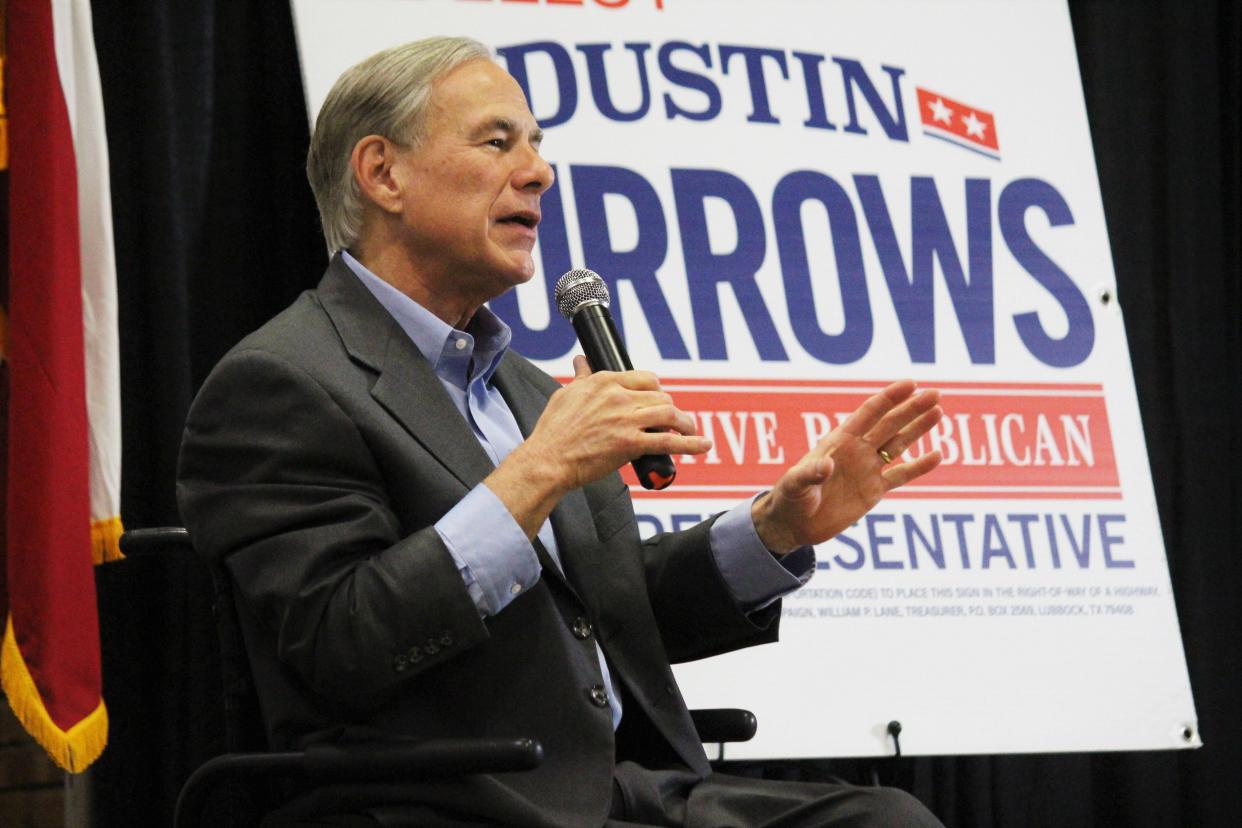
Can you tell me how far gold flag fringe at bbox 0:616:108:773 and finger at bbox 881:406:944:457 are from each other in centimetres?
136

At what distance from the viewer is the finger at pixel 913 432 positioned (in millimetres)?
1796

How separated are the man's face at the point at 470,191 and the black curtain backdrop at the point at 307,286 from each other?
1.01 m

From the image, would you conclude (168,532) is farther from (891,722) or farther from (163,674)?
(891,722)

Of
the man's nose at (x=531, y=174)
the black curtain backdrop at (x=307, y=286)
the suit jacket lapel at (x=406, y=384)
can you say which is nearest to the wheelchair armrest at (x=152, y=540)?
the suit jacket lapel at (x=406, y=384)

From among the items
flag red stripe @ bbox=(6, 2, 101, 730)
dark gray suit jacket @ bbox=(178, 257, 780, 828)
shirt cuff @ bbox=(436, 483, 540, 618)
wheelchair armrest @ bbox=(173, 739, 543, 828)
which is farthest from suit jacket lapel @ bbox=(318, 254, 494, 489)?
flag red stripe @ bbox=(6, 2, 101, 730)

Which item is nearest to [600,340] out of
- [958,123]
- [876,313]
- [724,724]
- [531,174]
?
[531,174]

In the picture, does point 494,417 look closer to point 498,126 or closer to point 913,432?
point 498,126

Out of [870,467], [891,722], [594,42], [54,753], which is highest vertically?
[594,42]

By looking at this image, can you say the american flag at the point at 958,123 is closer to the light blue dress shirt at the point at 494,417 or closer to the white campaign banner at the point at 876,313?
the white campaign banner at the point at 876,313

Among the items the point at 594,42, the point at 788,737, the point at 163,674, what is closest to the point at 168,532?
the point at 163,674

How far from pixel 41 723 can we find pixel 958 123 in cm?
210

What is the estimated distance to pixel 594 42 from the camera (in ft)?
9.56

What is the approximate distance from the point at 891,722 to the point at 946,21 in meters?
1.48

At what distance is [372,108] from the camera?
195cm
